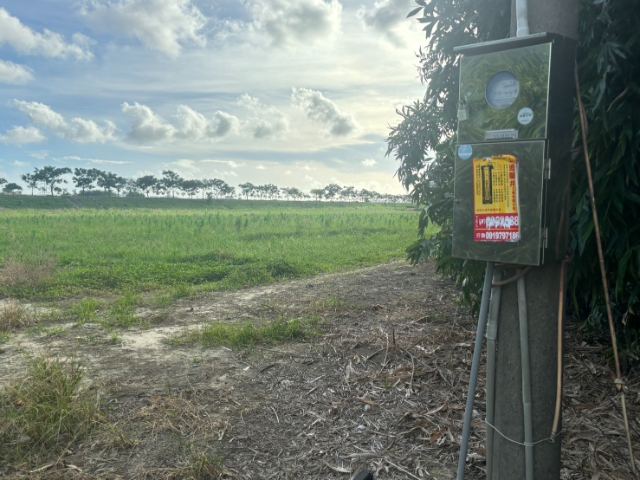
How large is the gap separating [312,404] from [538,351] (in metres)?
1.89

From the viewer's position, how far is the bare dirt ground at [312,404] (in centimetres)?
268

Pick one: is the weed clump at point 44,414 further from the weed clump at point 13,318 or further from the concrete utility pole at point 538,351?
the concrete utility pole at point 538,351

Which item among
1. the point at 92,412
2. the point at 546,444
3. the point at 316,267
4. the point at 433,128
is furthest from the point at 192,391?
the point at 316,267

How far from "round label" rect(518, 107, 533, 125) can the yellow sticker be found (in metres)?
0.15

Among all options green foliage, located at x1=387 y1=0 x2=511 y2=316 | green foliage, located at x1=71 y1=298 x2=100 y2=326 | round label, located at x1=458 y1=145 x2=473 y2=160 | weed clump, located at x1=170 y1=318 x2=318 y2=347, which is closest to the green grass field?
green foliage, located at x1=71 y1=298 x2=100 y2=326

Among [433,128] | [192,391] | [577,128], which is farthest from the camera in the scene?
[433,128]

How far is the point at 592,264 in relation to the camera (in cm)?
327

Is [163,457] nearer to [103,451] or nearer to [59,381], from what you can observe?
[103,451]

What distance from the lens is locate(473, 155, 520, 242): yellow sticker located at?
197cm

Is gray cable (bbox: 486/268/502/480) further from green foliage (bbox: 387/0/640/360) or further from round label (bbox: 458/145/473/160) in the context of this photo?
green foliage (bbox: 387/0/640/360)

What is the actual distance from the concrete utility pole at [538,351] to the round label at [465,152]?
1.56 ft

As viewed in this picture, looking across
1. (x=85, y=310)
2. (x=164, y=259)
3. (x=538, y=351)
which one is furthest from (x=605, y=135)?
(x=164, y=259)

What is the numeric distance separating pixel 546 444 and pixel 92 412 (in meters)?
2.77

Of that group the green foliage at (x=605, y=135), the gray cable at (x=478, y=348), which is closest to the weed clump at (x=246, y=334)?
the green foliage at (x=605, y=135)
